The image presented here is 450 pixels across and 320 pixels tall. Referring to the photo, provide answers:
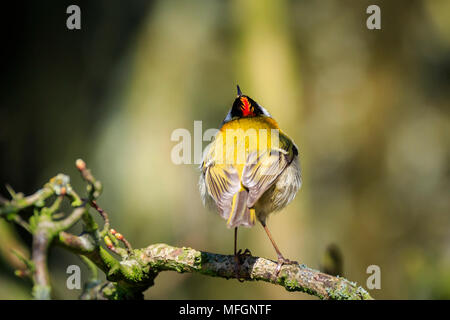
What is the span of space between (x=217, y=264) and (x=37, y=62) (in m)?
4.95

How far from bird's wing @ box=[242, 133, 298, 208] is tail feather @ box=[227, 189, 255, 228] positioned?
4 cm

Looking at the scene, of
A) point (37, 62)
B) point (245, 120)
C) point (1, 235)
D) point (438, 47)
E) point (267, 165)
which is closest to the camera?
point (1, 235)

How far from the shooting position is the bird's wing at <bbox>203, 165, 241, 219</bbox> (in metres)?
3.49

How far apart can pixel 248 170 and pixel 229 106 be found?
3.20m

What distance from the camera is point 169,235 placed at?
6090mm

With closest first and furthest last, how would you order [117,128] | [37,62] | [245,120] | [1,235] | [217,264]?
[1,235]
[217,264]
[245,120]
[117,128]
[37,62]

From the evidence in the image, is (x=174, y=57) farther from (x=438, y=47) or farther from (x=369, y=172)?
(x=438, y=47)

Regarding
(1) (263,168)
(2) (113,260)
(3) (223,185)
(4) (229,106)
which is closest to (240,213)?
(3) (223,185)

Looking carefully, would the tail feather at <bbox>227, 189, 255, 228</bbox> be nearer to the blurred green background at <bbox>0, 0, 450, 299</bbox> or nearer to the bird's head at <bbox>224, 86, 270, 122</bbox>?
the bird's head at <bbox>224, 86, 270, 122</bbox>

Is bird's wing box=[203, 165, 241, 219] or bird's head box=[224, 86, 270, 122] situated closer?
bird's wing box=[203, 165, 241, 219]

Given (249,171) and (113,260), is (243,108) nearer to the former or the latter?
(249,171)

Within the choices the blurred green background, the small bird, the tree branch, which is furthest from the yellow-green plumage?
the blurred green background

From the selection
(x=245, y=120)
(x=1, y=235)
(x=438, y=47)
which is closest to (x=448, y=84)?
(x=438, y=47)

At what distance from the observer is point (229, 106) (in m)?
6.80
